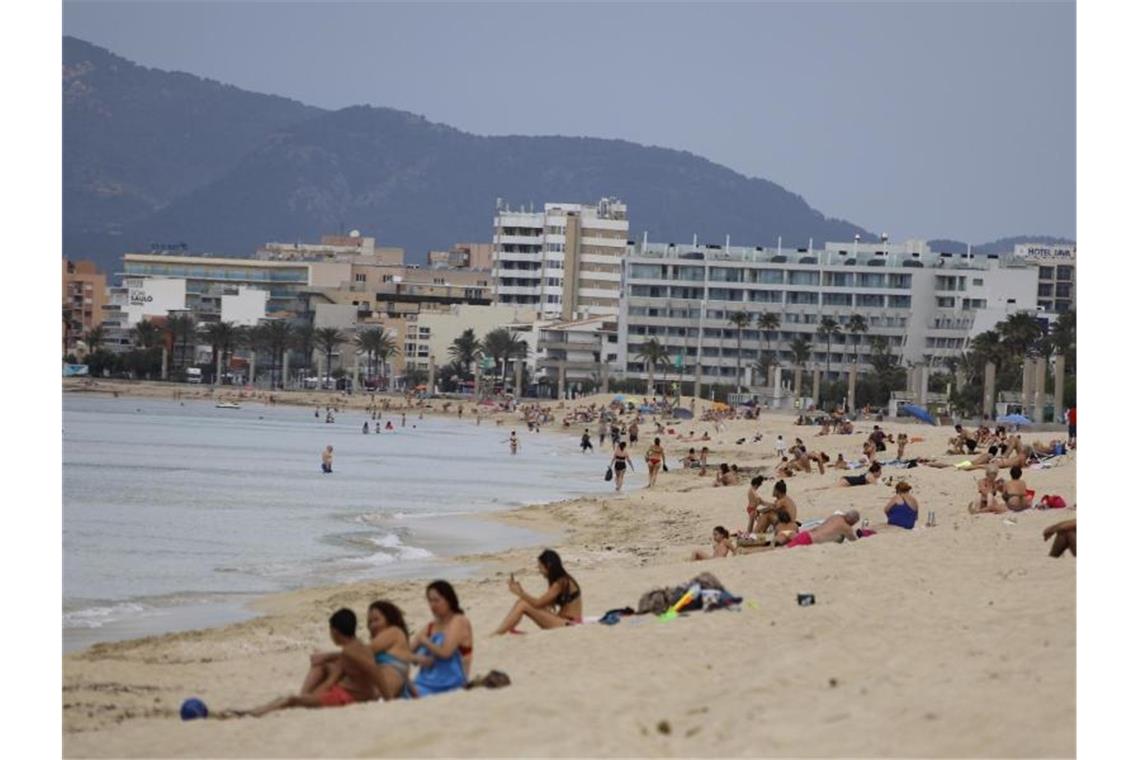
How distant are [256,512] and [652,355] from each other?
275 feet

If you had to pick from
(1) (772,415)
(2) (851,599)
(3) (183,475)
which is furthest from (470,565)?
(1) (772,415)

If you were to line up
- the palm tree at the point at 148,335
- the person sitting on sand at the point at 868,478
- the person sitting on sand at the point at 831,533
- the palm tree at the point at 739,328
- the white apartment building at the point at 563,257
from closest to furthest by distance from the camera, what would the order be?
the person sitting on sand at the point at 831,533 < the person sitting on sand at the point at 868,478 < the palm tree at the point at 739,328 < the white apartment building at the point at 563,257 < the palm tree at the point at 148,335

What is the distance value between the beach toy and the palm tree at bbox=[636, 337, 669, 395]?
102m

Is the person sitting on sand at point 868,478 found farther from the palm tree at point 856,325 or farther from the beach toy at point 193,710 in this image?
the palm tree at point 856,325

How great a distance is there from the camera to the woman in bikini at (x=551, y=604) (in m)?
13.0

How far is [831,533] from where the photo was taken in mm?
17641

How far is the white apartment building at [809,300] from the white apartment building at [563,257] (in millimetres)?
22533

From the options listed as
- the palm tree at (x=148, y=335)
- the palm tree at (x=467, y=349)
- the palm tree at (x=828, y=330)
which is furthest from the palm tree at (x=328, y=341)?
the palm tree at (x=828, y=330)

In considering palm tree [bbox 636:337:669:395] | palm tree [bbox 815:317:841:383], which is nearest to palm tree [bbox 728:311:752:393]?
palm tree [bbox 815:317:841:383]

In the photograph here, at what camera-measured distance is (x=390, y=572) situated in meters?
21.0

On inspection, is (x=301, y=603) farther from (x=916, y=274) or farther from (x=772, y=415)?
(x=916, y=274)

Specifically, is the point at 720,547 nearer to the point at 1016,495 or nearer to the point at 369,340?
the point at 1016,495

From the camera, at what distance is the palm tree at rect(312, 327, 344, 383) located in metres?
141

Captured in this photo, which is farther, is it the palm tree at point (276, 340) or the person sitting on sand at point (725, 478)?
the palm tree at point (276, 340)
